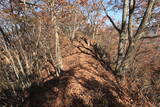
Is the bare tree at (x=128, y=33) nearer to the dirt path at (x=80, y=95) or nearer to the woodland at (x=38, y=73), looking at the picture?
the woodland at (x=38, y=73)

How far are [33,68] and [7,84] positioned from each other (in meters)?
1.06

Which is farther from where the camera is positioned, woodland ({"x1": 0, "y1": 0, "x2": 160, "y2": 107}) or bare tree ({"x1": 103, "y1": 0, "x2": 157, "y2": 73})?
bare tree ({"x1": 103, "y1": 0, "x2": 157, "y2": 73})

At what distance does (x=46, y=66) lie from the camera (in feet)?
19.4

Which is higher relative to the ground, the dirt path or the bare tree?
the bare tree

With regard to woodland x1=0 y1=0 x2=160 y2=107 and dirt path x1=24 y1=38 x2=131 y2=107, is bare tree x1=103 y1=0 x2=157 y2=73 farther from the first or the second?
dirt path x1=24 y1=38 x2=131 y2=107

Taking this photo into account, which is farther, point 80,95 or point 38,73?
point 38,73

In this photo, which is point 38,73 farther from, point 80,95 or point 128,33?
point 128,33

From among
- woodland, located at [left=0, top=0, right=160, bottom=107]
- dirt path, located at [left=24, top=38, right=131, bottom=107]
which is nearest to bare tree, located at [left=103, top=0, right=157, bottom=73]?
woodland, located at [left=0, top=0, right=160, bottom=107]

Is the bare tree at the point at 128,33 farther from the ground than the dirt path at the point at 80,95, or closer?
farther from the ground

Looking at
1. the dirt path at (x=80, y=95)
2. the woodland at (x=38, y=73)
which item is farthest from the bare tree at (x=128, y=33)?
the dirt path at (x=80, y=95)

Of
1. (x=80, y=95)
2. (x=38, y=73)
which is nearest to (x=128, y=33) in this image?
(x=80, y=95)

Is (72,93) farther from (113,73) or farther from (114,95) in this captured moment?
(113,73)

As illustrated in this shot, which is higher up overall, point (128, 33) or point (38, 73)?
point (128, 33)

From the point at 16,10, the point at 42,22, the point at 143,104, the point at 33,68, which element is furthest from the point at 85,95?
the point at 16,10
